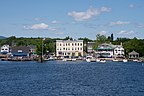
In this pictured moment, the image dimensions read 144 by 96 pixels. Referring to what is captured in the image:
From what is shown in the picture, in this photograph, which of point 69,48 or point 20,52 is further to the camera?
point 20,52

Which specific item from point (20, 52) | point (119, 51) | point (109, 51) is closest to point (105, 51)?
point (109, 51)

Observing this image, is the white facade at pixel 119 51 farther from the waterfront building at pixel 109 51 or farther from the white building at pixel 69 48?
the white building at pixel 69 48

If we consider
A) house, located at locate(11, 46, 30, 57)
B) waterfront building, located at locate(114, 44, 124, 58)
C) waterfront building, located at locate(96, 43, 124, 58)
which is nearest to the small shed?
waterfront building, located at locate(114, 44, 124, 58)

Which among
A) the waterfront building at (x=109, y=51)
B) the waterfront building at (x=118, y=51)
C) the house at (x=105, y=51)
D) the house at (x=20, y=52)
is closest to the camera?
the waterfront building at (x=118, y=51)

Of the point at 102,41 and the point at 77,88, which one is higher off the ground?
the point at 102,41

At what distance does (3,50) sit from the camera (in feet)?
628

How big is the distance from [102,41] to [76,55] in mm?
27268

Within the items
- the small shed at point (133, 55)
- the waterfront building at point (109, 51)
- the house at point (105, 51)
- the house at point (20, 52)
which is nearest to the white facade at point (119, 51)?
the waterfront building at point (109, 51)

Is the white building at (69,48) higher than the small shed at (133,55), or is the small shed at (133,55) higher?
the white building at (69,48)

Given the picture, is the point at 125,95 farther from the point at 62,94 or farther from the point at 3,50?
the point at 3,50

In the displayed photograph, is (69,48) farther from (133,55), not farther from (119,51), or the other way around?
(133,55)

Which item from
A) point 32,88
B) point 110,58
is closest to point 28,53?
point 110,58

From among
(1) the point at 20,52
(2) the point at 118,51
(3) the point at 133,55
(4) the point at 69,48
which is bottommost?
(3) the point at 133,55

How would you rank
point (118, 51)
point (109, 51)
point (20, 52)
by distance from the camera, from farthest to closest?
point (20, 52) < point (118, 51) < point (109, 51)
